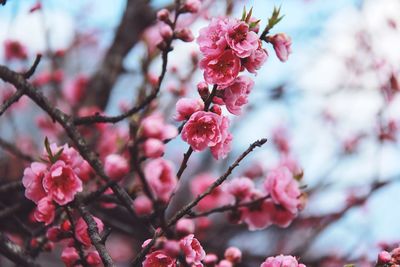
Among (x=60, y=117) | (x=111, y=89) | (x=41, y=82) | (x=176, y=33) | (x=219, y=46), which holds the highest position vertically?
(x=41, y=82)

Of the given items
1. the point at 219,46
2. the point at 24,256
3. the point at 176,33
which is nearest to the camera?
the point at 219,46

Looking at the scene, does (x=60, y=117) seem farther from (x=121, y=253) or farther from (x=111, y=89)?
(x=121, y=253)

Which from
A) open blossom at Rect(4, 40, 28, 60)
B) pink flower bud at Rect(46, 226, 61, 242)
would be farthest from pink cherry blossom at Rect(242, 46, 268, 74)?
open blossom at Rect(4, 40, 28, 60)

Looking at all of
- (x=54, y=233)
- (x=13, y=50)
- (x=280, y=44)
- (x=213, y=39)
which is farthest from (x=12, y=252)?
(x=13, y=50)

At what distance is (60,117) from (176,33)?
607 mm

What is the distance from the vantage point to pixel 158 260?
133cm

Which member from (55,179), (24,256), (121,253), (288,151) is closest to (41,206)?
(55,179)

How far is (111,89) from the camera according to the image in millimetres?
3947

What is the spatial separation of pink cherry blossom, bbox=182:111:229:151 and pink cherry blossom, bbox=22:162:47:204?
1.70 ft

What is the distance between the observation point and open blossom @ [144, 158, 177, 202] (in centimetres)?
106

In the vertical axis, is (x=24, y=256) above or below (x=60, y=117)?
below

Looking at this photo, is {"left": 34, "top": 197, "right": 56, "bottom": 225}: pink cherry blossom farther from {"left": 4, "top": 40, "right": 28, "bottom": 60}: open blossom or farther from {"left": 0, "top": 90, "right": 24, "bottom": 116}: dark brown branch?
{"left": 4, "top": 40, "right": 28, "bottom": 60}: open blossom

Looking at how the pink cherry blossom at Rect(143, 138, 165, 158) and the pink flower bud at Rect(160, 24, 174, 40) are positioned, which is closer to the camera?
the pink cherry blossom at Rect(143, 138, 165, 158)

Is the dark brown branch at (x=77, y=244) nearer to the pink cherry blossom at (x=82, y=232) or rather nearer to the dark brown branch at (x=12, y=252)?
the pink cherry blossom at (x=82, y=232)
